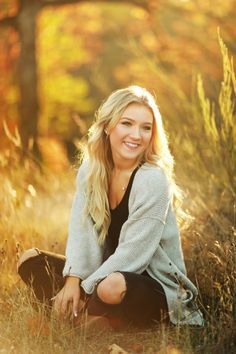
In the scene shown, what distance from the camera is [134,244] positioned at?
2.98 metres

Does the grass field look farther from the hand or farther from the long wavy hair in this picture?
the long wavy hair

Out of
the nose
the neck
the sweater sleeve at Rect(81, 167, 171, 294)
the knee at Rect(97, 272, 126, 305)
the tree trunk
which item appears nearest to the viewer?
the knee at Rect(97, 272, 126, 305)

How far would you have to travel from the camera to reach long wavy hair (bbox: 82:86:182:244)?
10.4ft

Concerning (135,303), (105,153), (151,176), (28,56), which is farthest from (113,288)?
(28,56)

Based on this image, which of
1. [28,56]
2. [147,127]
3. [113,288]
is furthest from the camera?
[28,56]

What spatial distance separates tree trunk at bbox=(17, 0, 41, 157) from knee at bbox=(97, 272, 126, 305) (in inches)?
188

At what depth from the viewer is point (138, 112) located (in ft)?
10.4

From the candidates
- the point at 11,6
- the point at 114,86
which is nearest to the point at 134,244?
the point at 11,6

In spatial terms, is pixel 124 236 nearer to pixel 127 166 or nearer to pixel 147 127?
pixel 127 166

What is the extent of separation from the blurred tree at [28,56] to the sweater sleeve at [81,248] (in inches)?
157

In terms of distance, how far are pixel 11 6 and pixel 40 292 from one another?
4.97m

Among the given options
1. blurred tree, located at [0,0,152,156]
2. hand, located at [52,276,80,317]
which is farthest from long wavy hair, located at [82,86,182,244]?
blurred tree, located at [0,0,152,156]

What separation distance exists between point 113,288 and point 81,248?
397 mm

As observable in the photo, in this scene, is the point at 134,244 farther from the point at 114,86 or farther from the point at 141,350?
the point at 114,86
